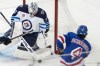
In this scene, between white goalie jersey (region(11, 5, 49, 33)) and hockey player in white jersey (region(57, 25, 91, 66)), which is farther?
white goalie jersey (region(11, 5, 49, 33))

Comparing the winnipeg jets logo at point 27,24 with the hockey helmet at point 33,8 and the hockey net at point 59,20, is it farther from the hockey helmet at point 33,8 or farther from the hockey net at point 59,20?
the hockey net at point 59,20

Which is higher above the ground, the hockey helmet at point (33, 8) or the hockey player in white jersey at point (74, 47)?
the hockey helmet at point (33, 8)

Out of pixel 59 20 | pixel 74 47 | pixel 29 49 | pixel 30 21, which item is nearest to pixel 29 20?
pixel 30 21

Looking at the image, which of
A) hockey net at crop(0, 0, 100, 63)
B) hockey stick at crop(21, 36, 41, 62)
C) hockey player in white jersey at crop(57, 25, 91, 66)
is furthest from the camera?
hockey net at crop(0, 0, 100, 63)

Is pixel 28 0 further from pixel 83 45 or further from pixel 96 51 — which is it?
pixel 83 45

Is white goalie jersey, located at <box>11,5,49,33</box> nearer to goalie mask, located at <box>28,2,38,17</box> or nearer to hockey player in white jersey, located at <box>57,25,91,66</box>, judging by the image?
Result: goalie mask, located at <box>28,2,38,17</box>

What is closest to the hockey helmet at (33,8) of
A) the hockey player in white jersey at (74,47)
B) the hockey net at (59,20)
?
the hockey net at (59,20)

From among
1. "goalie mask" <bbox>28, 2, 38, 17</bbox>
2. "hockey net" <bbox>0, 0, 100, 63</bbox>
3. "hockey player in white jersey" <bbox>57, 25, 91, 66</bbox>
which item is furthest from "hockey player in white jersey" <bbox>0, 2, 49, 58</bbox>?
"hockey player in white jersey" <bbox>57, 25, 91, 66</bbox>

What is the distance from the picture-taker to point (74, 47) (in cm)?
248

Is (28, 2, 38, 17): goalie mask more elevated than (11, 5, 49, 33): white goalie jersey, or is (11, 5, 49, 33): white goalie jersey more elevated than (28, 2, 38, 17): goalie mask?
(28, 2, 38, 17): goalie mask

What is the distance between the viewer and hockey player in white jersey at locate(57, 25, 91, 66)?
8.08 ft

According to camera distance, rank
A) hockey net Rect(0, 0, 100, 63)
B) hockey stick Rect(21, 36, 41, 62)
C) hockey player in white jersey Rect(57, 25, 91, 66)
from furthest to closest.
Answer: hockey net Rect(0, 0, 100, 63)
hockey stick Rect(21, 36, 41, 62)
hockey player in white jersey Rect(57, 25, 91, 66)

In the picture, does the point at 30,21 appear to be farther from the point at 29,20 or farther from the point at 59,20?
the point at 59,20

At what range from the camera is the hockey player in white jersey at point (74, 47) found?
8.08ft
